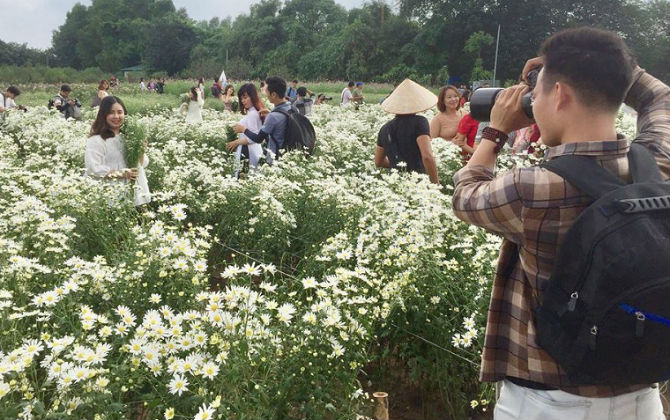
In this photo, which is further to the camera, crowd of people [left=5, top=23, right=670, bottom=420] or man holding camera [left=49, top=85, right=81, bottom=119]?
man holding camera [left=49, top=85, right=81, bottom=119]

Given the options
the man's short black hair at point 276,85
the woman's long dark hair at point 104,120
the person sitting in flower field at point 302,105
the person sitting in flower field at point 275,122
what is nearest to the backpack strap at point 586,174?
the woman's long dark hair at point 104,120

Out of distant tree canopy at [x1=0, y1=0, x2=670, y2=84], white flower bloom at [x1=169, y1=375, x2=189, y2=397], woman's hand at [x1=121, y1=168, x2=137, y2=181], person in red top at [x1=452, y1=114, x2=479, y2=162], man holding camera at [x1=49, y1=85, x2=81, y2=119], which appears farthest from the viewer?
distant tree canopy at [x1=0, y1=0, x2=670, y2=84]

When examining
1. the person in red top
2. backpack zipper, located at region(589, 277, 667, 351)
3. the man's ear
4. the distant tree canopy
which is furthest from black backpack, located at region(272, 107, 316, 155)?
the distant tree canopy

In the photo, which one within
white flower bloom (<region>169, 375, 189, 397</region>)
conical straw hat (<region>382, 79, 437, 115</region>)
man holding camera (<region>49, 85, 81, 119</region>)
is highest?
conical straw hat (<region>382, 79, 437, 115</region>)

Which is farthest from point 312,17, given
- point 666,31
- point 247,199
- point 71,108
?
point 247,199

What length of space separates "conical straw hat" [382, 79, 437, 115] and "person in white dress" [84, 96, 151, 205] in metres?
2.34

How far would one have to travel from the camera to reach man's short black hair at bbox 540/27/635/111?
1459mm

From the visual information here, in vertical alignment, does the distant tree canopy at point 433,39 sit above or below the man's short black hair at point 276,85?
above

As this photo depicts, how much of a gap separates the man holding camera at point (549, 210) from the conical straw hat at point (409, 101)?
3.58m

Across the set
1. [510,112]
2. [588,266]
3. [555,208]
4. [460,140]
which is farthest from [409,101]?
[588,266]

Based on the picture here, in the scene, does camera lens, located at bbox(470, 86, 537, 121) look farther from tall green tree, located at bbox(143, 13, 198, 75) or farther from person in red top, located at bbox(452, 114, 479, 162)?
tall green tree, located at bbox(143, 13, 198, 75)

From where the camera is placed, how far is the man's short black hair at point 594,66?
4.79 feet

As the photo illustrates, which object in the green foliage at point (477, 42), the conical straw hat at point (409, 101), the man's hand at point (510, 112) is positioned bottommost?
the conical straw hat at point (409, 101)

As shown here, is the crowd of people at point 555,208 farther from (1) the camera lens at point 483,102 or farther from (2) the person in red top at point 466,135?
(2) the person in red top at point 466,135
